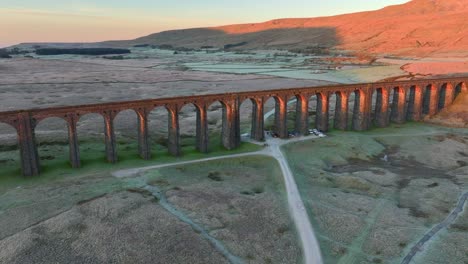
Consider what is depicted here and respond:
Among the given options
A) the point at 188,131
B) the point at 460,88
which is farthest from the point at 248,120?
the point at 460,88

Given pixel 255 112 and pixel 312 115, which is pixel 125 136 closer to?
pixel 255 112

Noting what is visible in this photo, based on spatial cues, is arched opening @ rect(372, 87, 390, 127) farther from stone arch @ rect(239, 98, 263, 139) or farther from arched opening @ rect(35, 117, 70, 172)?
arched opening @ rect(35, 117, 70, 172)

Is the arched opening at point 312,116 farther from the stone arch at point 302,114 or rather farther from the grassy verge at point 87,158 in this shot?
the grassy verge at point 87,158

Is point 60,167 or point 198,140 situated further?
point 198,140

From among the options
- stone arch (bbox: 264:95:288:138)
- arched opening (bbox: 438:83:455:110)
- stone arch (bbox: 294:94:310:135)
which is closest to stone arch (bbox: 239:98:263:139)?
stone arch (bbox: 264:95:288:138)

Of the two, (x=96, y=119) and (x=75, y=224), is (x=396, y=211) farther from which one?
(x=96, y=119)

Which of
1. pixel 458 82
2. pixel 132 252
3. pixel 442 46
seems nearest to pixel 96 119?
pixel 132 252
